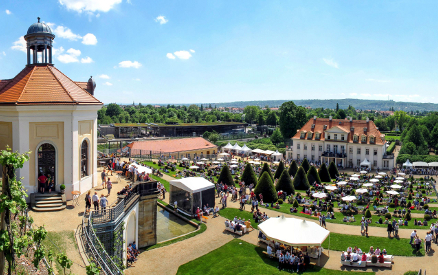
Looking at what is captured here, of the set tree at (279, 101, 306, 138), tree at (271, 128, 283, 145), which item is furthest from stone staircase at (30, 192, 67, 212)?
tree at (271, 128, 283, 145)

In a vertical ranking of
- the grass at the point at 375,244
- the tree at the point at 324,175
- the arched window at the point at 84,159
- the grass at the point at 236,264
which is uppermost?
the arched window at the point at 84,159

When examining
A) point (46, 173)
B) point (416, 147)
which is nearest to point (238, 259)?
point (46, 173)

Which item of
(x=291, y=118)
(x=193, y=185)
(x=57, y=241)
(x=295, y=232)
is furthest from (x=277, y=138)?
(x=57, y=241)

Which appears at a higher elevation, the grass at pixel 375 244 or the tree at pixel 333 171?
the tree at pixel 333 171

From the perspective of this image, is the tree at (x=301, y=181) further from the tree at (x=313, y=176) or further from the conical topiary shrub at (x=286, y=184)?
the conical topiary shrub at (x=286, y=184)

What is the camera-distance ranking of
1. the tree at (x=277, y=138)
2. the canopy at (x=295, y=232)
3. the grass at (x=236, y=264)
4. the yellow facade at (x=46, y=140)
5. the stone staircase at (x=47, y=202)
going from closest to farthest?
the stone staircase at (x=47, y=202) → the grass at (x=236, y=264) → the yellow facade at (x=46, y=140) → the canopy at (x=295, y=232) → the tree at (x=277, y=138)

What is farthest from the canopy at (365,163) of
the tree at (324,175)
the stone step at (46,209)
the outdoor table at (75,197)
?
the stone step at (46,209)

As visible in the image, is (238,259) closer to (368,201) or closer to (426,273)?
(426,273)
